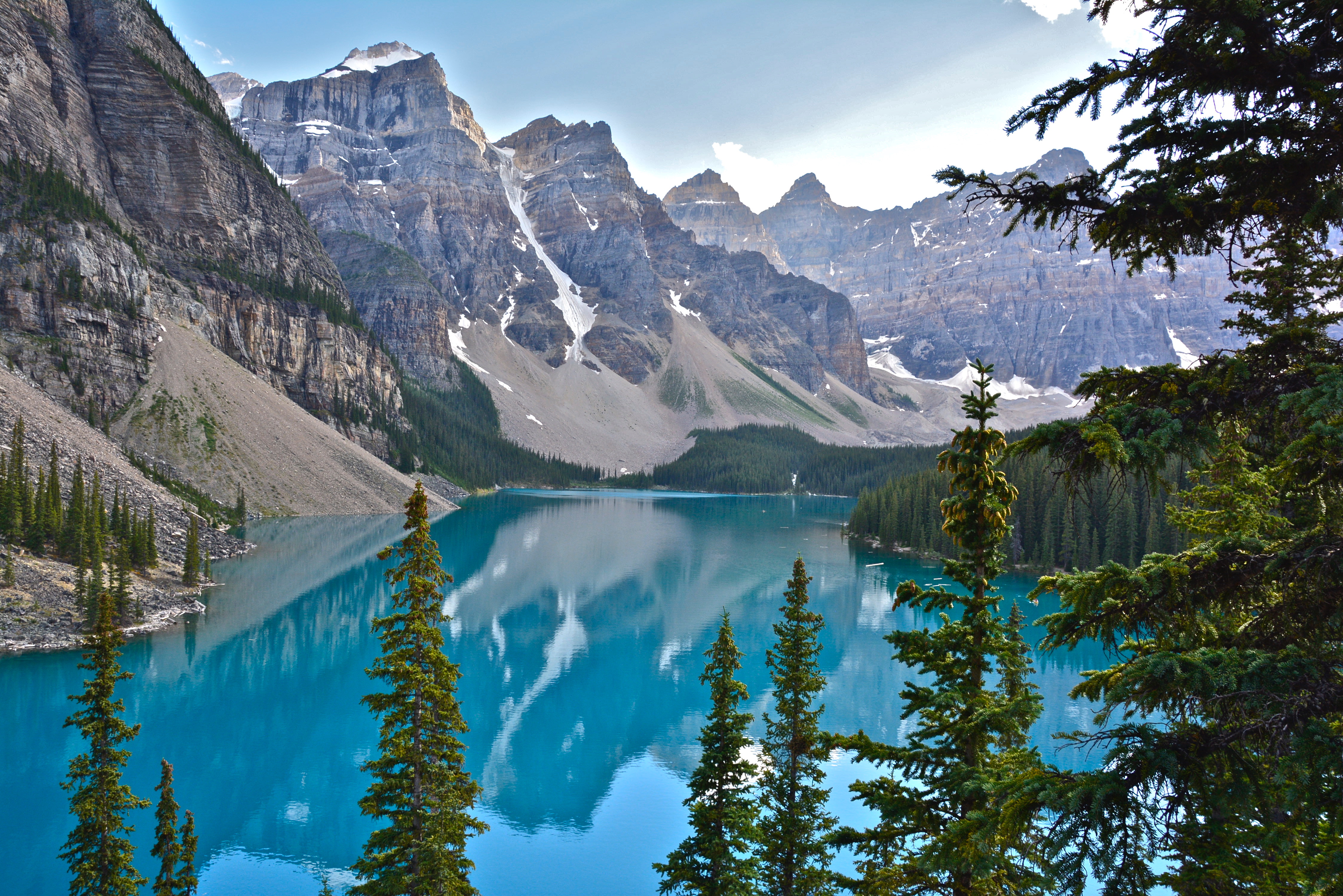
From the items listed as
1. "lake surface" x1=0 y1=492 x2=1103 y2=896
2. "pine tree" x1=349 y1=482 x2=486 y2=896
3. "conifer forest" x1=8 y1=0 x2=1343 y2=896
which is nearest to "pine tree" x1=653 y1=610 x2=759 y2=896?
"conifer forest" x1=8 y1=0 x2=1343 y2=896

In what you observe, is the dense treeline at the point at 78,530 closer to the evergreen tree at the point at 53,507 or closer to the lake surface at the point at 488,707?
the evergreen tree at the point at 53,507

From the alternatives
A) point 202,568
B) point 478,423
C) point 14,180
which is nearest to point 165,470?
point 202,568

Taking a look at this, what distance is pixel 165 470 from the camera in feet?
246

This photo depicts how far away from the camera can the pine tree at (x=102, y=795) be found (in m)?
13.9

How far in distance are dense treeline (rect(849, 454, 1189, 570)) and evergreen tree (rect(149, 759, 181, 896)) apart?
54.7 meters

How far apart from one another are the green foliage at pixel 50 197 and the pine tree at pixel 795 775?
94.9 m

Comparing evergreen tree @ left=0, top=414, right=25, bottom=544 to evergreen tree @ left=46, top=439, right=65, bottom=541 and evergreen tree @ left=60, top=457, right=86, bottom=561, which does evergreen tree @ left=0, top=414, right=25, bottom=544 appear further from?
evergreen tree @ left=60, top=457, right=86, bottom=561

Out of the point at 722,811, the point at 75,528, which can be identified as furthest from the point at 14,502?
the point at 722,811

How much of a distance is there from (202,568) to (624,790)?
39.7 m

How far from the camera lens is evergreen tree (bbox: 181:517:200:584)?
47812mm

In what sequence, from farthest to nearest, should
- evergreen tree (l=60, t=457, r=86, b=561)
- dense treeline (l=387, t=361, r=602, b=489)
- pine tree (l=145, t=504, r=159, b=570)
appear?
dense treeline (l=387, t=361, r=602, b=489)
pine tree (l=145, t=504, r=159, b=570)
evergreen tree (l=60, t=457, r=86, b=561)

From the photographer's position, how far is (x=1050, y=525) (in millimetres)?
67438

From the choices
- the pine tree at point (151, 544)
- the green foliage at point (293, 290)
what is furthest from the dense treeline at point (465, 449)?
the pine tree at point (151, 544)

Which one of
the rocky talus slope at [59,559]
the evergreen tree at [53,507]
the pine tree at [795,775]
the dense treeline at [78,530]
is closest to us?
the pine tree at [795,775]
